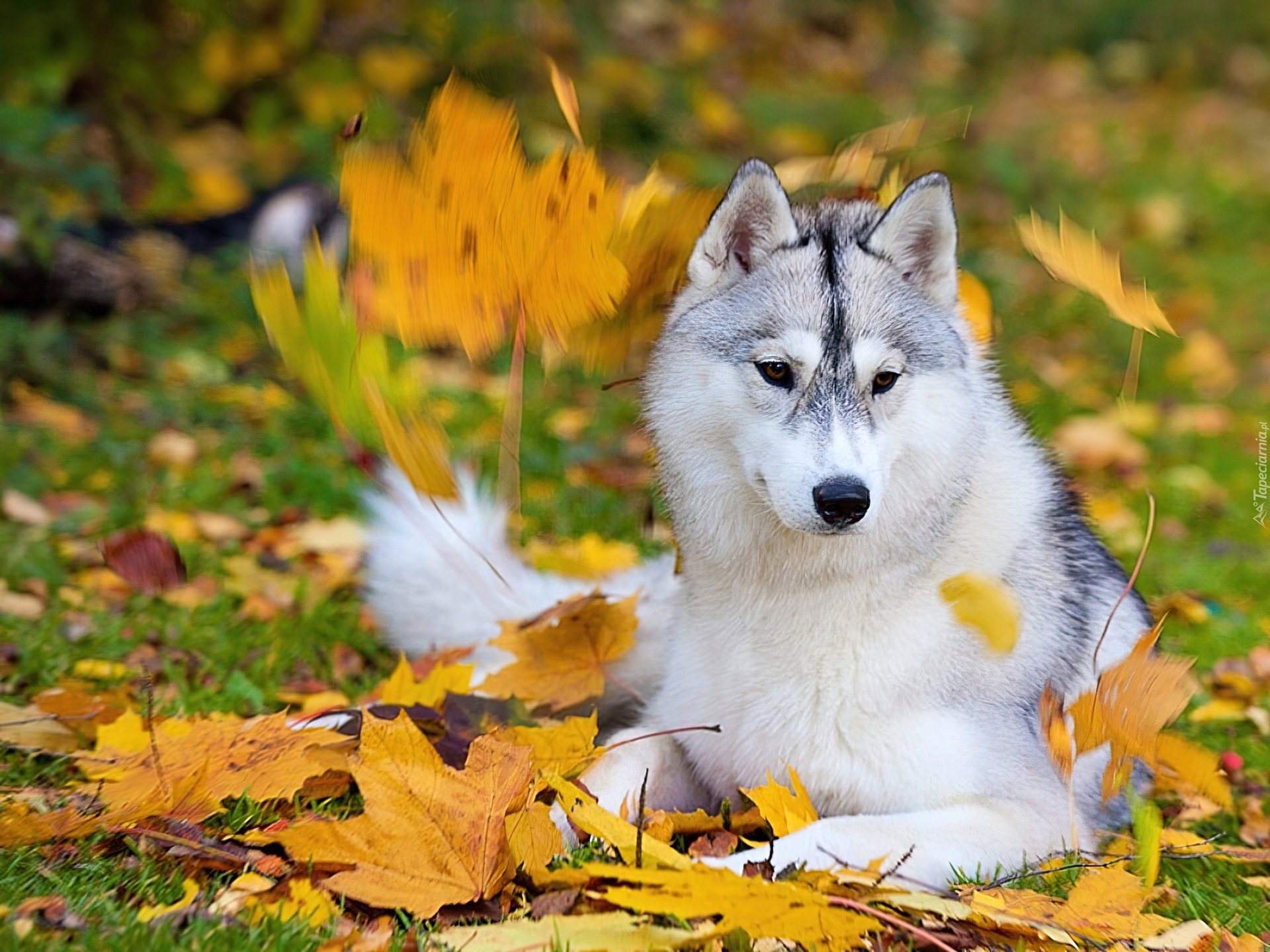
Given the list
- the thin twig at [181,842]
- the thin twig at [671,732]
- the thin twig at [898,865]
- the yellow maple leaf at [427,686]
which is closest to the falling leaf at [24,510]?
the yellow maple leaf at [427,686]

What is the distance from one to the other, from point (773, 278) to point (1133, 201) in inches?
289

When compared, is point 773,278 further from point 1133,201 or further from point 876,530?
point 1133,201

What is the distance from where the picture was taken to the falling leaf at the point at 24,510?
4238mm

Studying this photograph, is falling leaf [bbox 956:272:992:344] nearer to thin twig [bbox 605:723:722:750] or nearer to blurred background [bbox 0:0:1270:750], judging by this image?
blurred background [bbox 0:0:1270:750]

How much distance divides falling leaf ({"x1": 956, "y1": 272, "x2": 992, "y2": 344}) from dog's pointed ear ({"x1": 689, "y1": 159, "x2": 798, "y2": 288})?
0.46 m

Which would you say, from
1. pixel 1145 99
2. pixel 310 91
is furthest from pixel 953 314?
pixel 1145 99

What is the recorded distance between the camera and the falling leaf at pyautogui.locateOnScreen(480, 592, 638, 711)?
3.03 m

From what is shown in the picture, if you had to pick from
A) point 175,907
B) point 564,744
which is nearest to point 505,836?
point 564,744

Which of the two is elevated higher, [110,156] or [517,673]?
[110,156]

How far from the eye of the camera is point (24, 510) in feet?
14.0

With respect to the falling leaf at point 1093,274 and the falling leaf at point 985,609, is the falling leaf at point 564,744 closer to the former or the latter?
the falling leaf at point 985,609

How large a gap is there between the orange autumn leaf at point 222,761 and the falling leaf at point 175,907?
238 millimetres

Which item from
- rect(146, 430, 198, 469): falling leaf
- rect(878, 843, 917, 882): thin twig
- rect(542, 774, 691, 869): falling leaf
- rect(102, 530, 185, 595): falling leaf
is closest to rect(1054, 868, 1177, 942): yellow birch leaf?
rect(878, 843, 917, 882): thin twig

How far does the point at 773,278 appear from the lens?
8.63 ft
